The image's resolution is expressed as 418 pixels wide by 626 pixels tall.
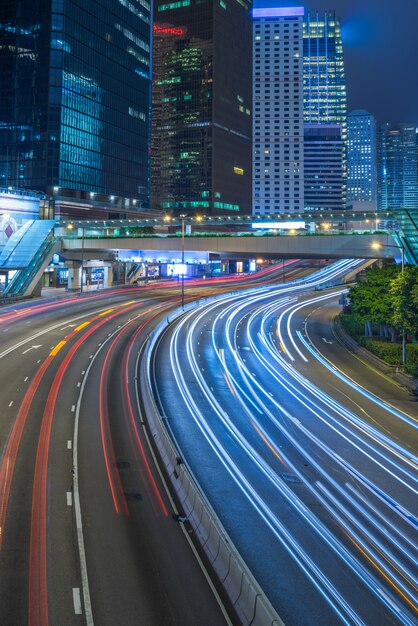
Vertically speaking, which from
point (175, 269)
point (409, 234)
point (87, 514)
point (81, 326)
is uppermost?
point (409, 234)

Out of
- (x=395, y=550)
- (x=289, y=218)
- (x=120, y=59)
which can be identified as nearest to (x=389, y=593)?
(x=395, y=550)

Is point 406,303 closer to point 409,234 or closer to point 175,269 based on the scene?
point 409,234

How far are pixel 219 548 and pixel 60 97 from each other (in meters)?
142

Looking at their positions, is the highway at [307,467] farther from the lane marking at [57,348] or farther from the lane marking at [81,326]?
the lane marking at [81,326]

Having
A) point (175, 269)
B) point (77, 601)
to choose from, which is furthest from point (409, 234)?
point (175, 269)

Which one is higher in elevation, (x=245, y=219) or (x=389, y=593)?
(x=245, y=219)

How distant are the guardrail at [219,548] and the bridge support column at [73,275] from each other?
76.1 meters

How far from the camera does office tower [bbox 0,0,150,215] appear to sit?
449ft

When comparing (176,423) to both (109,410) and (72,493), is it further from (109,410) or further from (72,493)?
(72,493)

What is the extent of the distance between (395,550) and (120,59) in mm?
169201

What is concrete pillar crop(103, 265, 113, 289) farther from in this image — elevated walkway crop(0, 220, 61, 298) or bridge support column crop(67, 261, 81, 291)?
elevated walkway crop(0, 220, 61, 298)

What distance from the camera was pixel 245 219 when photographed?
260ft

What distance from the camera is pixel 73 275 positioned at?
99.6m

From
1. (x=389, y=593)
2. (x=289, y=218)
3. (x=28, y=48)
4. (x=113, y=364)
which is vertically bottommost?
(x=389, y=593)
